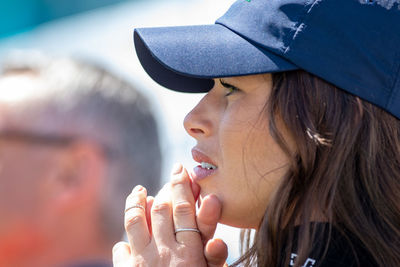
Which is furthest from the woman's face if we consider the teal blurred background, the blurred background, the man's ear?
the teal blurred background

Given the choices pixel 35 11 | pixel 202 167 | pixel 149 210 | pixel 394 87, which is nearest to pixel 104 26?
pixel 35 11

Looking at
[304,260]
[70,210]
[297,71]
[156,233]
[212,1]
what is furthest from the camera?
[212,1]

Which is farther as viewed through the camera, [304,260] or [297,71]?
[297,71]

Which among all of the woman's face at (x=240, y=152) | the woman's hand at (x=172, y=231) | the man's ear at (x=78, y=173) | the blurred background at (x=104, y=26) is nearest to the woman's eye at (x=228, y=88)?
the woman's face at (x=240, y=152)

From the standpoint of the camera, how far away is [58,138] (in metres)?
2.95

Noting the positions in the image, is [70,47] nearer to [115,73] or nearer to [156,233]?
[115,73]

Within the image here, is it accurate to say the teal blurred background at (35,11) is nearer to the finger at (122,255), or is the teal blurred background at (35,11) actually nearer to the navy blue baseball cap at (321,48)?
the finger at (122,255)

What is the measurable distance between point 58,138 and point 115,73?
51 centimetres

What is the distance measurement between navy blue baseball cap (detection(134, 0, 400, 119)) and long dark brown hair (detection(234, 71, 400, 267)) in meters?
0.05

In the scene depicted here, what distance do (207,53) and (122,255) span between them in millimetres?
677

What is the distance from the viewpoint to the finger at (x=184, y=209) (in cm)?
196

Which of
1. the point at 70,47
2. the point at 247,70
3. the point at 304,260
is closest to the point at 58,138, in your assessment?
the point at 247,70

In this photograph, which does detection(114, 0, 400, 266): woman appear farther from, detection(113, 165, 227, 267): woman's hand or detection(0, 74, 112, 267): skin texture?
detection(0, 74, 112, 267): skin texture

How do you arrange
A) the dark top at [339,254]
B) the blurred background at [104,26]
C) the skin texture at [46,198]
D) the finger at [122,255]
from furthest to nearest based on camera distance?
the blurred background at [104,26]
the skin texture at [46,198]
the finger at [122,255]
the dark top at [339,254]
